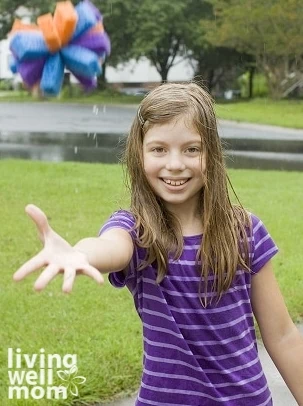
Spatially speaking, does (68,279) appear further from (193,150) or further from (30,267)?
(193,150)

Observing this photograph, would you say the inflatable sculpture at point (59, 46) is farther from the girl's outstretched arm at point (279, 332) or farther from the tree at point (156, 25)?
the tree at point (156, 25)

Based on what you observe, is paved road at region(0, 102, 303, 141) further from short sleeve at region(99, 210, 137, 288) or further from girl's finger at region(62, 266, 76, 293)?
girl's finger at region(62, 266, 76, 293)

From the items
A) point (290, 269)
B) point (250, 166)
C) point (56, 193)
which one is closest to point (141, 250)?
point (290, 269)

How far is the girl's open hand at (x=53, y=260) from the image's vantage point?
4.27ft

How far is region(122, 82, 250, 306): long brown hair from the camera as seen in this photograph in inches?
68.4

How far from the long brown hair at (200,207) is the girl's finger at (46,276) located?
0.43 m

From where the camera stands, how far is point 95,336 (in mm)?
3758

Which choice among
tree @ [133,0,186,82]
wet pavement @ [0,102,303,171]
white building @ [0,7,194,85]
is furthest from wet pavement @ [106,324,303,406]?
white building @ [0,7,194,85]

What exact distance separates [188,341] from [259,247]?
0.92 ft

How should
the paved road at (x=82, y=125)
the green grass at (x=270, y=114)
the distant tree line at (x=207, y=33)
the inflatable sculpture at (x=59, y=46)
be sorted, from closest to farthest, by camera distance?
the inflatable sculpture at (x=59, y=46) < the paved road at (x=82, y=125) < the green grass at (x=270, y=114) < the distant tree line at (x=207, y=33)

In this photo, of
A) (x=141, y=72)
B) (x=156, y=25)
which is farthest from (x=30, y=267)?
(x=141, y=72)

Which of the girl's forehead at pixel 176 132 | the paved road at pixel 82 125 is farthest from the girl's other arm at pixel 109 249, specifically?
the paved road at pixel 82 125

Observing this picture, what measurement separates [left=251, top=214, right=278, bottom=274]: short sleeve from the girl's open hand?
0.55m

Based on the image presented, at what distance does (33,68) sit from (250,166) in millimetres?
5812
